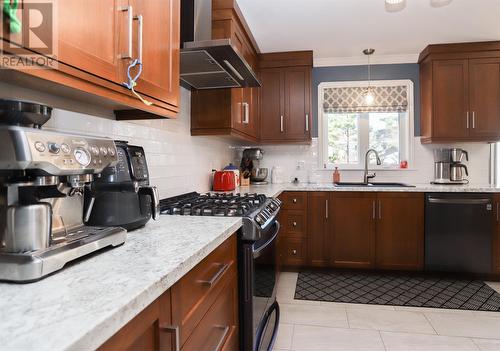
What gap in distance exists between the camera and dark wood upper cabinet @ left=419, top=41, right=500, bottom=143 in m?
3.34

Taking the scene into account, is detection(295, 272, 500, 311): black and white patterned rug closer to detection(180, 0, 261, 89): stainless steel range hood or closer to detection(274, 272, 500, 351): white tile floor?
detection(274, 272, 500, 351): white tile floor

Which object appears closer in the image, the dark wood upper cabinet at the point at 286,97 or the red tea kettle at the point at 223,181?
the red tea kettle at the point at 223,181

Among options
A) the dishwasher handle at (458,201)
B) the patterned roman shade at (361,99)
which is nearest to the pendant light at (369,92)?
the patterned roman shade at (361,99)

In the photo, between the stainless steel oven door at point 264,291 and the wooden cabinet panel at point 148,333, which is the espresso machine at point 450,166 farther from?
the wooden cabinet panel at point 148,333

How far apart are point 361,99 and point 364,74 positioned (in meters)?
0.31

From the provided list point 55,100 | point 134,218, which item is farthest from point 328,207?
point 55,100

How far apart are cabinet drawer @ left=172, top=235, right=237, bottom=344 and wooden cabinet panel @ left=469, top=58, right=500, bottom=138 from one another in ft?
10.7

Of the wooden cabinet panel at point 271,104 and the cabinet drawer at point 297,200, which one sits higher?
the wooden cabinet panel at point 271,104

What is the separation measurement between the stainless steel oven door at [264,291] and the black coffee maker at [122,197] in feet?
1.86

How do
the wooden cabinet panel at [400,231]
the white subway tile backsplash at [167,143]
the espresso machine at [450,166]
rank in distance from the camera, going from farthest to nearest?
the espresso machine at [450,166] → the wooden cabinet panel at [400,231] → the white subway tile backsplash at [167,143]

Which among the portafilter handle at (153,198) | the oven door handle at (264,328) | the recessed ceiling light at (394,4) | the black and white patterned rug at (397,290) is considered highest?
the recessed ceiling light at (394,4)

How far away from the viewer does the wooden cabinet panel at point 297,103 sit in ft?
11.9

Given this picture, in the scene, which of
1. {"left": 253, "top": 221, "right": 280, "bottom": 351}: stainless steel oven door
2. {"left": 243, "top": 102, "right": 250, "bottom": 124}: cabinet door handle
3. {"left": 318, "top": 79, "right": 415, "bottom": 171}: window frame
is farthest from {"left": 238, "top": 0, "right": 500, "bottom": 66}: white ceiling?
{"left": 253, "top": 221, "right": 280, "bottom": 351}: stainless steel oven door

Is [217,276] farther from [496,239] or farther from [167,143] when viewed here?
[496,239]
